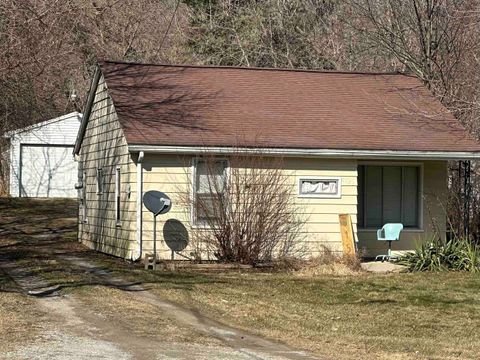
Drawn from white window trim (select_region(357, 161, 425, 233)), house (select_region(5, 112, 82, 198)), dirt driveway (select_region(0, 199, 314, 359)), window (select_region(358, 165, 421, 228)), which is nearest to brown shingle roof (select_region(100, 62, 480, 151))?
white window trim (select_region(357, 161, 425, 233))

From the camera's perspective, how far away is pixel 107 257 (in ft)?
66.3

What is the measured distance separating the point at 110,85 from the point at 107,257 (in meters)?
3.93

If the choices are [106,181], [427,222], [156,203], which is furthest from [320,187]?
[106,181]

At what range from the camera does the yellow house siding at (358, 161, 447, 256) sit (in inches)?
816

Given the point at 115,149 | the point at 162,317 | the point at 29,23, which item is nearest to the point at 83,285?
the point at 162,317

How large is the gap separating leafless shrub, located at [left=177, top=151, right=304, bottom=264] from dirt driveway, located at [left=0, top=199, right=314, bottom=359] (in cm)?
181

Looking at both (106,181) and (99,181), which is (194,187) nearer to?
(106,181)

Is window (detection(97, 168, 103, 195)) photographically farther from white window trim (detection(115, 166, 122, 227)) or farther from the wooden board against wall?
the wooden board against wall

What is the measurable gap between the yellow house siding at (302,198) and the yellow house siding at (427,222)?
1.23 meters

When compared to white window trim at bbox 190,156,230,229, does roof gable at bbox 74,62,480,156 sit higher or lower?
higher

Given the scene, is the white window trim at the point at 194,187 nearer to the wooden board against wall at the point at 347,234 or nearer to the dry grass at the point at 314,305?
the dry grass at the point at 314,305

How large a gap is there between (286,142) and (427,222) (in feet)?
13.3

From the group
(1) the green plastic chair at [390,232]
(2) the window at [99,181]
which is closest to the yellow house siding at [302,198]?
(1) the green plastic chair at [390,232]

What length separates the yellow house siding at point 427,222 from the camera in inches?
816
